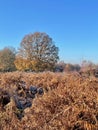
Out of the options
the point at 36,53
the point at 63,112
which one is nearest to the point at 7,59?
the point at 36,53

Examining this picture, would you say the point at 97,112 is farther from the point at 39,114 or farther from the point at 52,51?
the point at 52,51

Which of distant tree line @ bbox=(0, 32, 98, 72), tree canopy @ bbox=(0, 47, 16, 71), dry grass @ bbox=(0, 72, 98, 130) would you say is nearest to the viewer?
dry grass @ bbox=(0, 72, 98, 130)

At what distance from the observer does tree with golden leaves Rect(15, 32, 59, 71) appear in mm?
44844

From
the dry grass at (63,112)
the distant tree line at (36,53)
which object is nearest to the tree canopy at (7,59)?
the distant tree line at (36,53)

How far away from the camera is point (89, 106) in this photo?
17.4 feet

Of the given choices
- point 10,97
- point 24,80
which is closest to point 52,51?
point 24,80

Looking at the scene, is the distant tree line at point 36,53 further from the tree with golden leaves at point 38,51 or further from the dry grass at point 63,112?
the dry grass at point 63,112

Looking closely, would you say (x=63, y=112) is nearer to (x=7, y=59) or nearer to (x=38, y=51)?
(x=38, y=51)

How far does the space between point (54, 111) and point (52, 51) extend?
133ft

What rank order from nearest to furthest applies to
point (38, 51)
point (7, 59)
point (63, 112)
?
point (63, 112), point (38, 51), point (7, 59)

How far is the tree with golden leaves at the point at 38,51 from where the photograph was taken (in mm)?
44844

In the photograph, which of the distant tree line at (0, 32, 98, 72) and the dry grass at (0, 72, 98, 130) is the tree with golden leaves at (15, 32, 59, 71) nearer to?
the distant tree line at (0, 32, 98, 72)

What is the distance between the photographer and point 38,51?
4559cm

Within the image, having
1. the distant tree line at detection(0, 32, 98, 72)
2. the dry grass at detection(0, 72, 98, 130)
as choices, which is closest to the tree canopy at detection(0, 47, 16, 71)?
the distant tree line at detection(0, 32, 98, 72)
